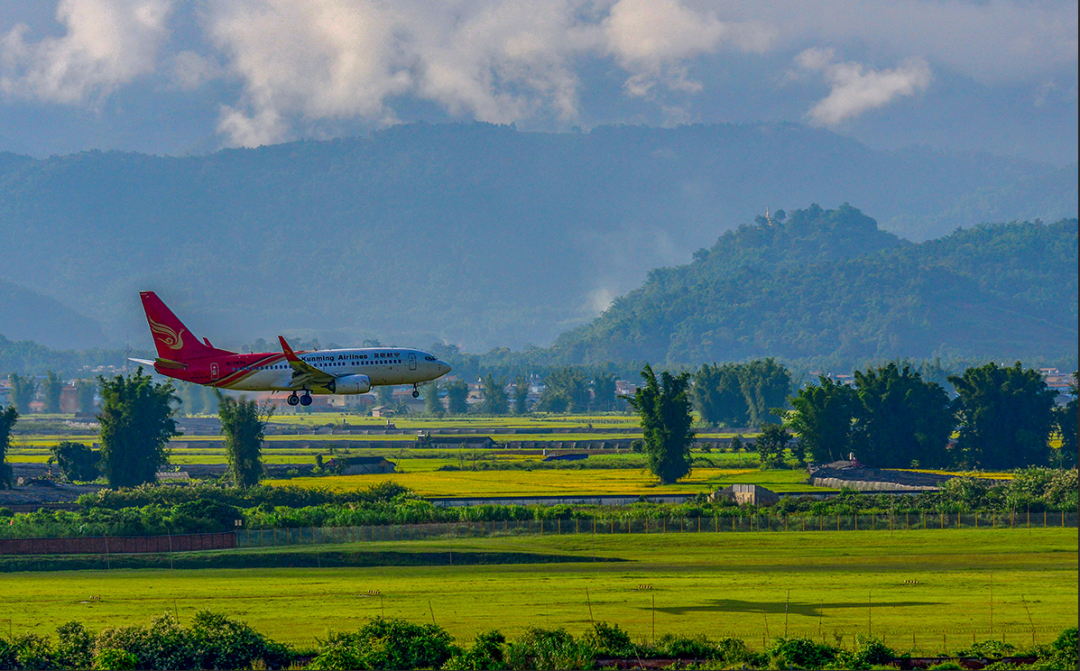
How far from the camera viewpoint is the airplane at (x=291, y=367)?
382 feet

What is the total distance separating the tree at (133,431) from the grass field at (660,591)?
6651 centimetres

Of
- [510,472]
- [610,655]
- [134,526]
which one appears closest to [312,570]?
[134,526]

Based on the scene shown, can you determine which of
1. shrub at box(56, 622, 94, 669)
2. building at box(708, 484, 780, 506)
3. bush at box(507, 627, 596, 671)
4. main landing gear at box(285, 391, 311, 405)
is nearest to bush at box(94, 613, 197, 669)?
shrub at box(56, 622, 94, 669)

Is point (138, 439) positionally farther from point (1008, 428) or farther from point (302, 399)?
point (1008, 428)

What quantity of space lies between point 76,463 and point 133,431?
10618mm

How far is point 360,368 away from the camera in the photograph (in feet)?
384

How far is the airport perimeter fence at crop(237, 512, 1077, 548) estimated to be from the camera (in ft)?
405

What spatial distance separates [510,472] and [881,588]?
339ft

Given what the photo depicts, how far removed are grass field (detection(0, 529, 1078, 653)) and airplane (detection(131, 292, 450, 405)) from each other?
14.7m

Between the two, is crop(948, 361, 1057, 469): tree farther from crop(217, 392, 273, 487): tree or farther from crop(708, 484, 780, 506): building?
crop(217, 392, 273, 487): tree

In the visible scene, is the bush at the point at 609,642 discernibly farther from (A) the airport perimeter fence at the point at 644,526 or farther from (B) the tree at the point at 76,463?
(B) the tree at the point at 76,463

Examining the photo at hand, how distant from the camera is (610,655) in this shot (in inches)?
2751

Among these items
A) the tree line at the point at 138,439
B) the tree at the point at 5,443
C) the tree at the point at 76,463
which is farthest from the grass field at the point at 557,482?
the tree at the point at 5,443

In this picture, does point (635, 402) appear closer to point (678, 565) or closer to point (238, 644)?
point (678, 565)
